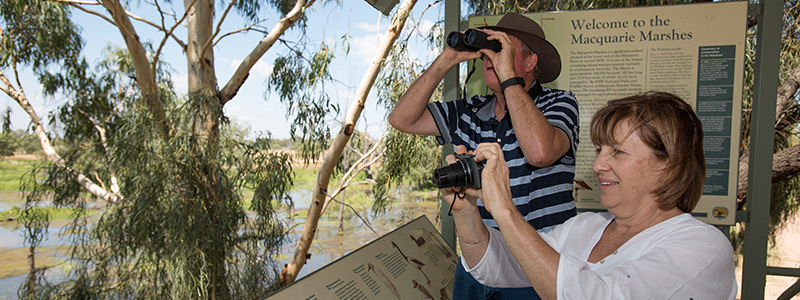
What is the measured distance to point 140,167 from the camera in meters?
3.75

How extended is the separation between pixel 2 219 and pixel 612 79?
34.1ft

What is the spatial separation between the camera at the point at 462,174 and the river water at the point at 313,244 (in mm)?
3870

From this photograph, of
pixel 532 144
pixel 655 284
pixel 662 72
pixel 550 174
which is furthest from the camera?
pixel 662 72

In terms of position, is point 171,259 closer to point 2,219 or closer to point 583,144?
point 583,144

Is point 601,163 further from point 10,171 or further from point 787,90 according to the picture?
point 10,171

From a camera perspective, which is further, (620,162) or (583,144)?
(583,144)

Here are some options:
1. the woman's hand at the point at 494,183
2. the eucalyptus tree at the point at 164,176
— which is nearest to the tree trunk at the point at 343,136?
the eucalyptus tree at the point at 164,176

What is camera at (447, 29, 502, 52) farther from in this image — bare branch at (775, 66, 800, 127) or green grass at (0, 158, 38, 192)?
green grass at (0, 158, 38, 192)

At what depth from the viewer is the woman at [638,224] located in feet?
2.48

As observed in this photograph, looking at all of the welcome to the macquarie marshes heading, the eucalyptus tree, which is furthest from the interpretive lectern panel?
the eucalyptus tree

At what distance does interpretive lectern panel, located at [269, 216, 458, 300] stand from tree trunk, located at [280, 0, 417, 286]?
4284 mm

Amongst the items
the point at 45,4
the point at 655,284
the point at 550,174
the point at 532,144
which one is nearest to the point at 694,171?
the point at 655,284

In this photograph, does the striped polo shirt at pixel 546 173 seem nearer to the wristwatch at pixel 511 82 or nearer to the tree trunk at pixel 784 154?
the wristwatch at pixel 511 82

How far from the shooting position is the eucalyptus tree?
12.1ft
